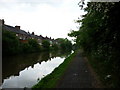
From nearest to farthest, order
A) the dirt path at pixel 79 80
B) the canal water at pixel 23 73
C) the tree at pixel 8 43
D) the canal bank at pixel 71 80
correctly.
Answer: the dirt path at pixel 79 80 < the canal bank at pixel 71 80 < the canal water at pixel 23 73 < the tree at pixel 8 43

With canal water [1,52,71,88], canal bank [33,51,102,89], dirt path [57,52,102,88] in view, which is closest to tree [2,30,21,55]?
canal water [1,52,71,88]

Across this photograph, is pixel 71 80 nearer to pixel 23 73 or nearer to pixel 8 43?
pixel 23 73

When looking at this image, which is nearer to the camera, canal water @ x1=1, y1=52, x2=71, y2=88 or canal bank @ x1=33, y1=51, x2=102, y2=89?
canal bank @ x1=33, y1=51, x2=102, y2=89

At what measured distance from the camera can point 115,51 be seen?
36.1 ft

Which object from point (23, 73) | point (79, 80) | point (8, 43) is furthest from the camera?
point (8, 43)

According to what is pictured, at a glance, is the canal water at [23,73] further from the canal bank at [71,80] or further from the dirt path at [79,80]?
the dirt path at [79,80]

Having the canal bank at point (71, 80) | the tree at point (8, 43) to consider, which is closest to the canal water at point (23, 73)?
the canal bank at point (71, 80)

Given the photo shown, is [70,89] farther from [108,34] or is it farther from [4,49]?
[4,49]

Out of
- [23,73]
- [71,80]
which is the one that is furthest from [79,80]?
[23,73]

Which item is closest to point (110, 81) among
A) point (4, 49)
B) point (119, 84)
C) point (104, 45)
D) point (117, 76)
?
point (117, 76)

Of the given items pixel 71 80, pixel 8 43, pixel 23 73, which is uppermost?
pixel 8 43

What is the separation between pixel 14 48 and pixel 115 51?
131 feet

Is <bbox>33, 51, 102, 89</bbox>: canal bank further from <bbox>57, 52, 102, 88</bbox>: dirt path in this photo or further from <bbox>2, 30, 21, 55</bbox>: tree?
<bbox>2, 30, 21, 55</bbox>: tree

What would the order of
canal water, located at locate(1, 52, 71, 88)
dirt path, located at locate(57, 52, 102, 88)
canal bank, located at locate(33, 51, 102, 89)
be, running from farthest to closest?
→ canal water, located at locate(1, 52, 71, 88), canal bank, located at locate(33, 51, 102, 89), dirt path, located at locate(57, 52, 102, 88)
